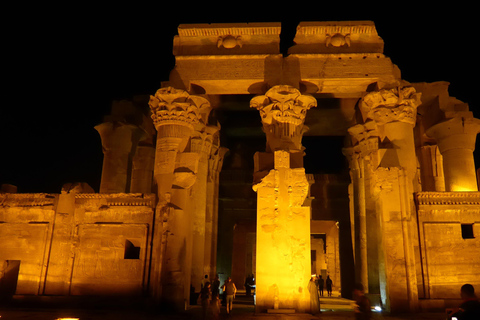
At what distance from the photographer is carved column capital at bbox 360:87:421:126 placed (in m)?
13.1

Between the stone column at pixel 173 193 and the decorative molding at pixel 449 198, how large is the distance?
7001 mm

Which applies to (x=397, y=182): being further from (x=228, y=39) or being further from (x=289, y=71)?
(x=228, y=39)

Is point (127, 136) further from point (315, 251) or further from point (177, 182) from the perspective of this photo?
point (315, 251)

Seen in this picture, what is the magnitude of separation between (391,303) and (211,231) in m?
7.58

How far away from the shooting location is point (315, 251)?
88.2ft

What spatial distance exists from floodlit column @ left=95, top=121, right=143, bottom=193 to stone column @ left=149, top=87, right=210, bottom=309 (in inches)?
134

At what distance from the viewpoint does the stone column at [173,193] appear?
481 inches

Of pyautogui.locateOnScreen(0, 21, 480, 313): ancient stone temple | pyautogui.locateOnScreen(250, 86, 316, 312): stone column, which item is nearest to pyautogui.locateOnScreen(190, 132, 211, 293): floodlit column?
pyautogui.locateOnScreen(0, 21, 480, 313): ancient stone temple

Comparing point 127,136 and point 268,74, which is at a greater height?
point 268,74

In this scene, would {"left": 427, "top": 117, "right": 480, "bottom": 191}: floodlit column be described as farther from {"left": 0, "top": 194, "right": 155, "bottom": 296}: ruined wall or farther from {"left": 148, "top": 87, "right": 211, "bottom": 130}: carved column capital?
{"left": 0, "top": 194, "right": 155, "bottom": 296}: ruined wall

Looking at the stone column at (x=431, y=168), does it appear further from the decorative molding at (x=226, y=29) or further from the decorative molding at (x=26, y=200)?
the decorative molding at (x=26, y=200)

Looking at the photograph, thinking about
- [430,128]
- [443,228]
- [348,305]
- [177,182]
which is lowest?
[348,305]

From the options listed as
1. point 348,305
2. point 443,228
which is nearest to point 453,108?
point 443,228

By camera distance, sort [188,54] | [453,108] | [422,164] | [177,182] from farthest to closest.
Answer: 1. [422,164]
2. [453,108]
3. [188,54]
4. [177,182]
